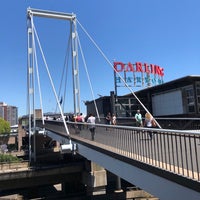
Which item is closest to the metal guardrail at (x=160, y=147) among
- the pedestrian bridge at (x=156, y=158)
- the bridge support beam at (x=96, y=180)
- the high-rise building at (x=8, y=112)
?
the pedestrian bridge at (x=156, y=158)

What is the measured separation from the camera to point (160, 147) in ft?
27.8

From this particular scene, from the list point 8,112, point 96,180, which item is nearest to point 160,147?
point 96,180

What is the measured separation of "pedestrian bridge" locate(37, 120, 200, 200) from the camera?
6.75 meters

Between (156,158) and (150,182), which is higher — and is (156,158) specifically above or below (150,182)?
above

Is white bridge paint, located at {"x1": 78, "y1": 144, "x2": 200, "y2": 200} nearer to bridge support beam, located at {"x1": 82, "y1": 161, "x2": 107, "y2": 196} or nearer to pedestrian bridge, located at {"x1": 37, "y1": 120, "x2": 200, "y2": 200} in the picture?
pedestrian bridge, located at {"x1": 37, "y1": 120, "x2": 200, "y2": 200}

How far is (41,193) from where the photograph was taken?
41250 mm

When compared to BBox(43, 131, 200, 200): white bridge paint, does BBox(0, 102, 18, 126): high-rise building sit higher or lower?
higher

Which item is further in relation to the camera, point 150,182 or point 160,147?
point 160,147

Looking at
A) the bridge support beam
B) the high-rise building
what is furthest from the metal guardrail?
the high-rise building

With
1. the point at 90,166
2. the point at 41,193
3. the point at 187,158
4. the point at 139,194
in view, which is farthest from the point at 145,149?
the point at 41,193

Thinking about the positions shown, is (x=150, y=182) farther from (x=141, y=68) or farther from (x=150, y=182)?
(x=141, y=68)

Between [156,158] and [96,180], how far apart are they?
19496mm

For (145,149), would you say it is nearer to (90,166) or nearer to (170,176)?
(170,176)

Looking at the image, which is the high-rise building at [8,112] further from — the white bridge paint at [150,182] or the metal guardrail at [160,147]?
the white bridge paint at [150,182]
